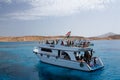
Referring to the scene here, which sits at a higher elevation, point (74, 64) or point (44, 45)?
point (44, 45)

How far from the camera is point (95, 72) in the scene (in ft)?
87.4

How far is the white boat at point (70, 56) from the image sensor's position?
2727 cm

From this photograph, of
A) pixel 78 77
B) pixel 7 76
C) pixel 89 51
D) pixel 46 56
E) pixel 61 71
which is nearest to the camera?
pixel 78 77

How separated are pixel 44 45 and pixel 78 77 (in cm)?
1131

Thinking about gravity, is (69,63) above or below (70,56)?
below

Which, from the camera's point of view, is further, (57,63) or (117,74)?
(57,63)

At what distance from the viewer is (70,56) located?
92.6ft

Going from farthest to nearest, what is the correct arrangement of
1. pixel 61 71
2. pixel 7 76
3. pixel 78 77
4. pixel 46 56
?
pixel 46 56, pixel 61 71, pixel 7 76, pixel 78 77

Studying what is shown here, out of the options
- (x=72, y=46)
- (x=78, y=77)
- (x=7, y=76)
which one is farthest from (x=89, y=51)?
(x=7, y=76)

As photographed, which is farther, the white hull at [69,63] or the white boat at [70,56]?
the white boat at [70,56]

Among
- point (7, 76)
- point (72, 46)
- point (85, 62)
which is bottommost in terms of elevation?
point (7, 76)

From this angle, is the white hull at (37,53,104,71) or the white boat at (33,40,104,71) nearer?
the white hull at (37,53,104,71)

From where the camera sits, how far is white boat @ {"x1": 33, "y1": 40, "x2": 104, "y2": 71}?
27.3 m

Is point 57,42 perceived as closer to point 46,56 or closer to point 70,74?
point 46,56
